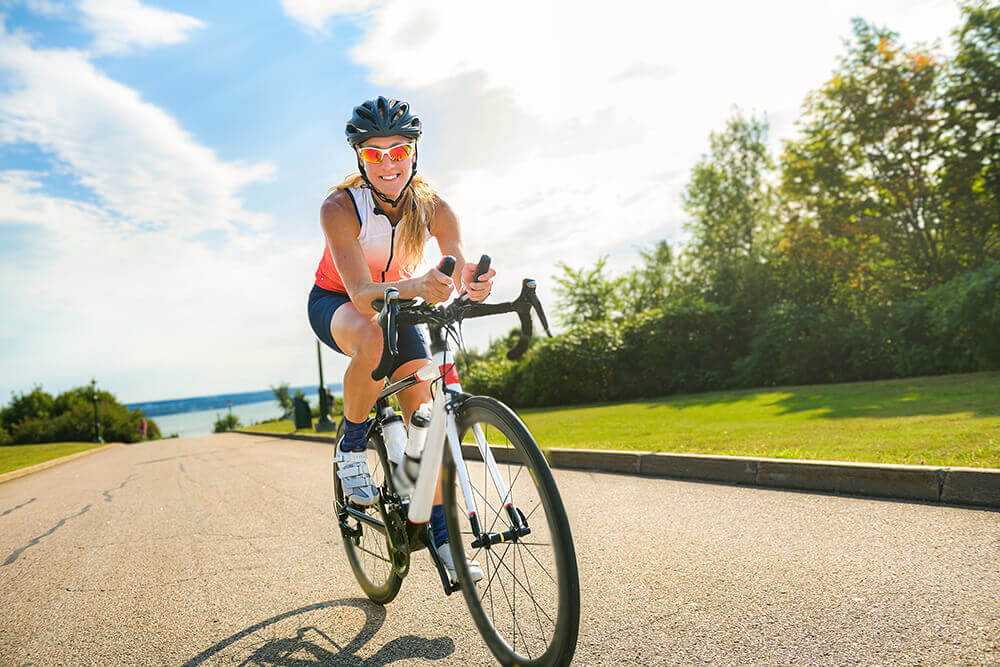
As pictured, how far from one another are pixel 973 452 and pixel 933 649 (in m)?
3.59

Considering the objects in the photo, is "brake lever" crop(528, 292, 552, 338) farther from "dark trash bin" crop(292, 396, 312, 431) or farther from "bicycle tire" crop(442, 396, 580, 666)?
"dark trash bin" crop(292, 396, 312, 431)

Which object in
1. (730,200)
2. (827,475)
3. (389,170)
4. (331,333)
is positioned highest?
(730,200)

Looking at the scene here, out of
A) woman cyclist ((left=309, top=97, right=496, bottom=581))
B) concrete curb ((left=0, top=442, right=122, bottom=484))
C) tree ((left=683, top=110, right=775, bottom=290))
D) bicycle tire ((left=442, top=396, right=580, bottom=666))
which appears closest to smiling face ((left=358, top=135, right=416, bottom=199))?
woman cyclist ((left=309, top=97, right=496, bottom=581))

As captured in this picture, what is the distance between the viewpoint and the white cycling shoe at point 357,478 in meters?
2.95

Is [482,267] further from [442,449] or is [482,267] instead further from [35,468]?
[35,468]

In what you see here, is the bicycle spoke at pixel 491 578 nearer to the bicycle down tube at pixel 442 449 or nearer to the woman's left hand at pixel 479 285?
the bicycle down tube at pixel 442 449

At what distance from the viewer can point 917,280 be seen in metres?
20.2

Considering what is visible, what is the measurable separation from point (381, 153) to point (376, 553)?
1.96 meters

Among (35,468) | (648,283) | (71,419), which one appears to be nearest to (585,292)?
(648,283)

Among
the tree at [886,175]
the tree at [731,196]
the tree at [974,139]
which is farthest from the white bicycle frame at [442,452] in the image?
the tree at [731,196]

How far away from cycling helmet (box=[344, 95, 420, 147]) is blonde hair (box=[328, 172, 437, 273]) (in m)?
0.25

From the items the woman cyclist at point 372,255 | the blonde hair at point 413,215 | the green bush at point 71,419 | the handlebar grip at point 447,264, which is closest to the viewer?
the handlebar grip at point 447,264

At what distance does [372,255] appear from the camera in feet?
9.45

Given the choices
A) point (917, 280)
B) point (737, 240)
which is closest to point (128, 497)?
point (917, 280)
